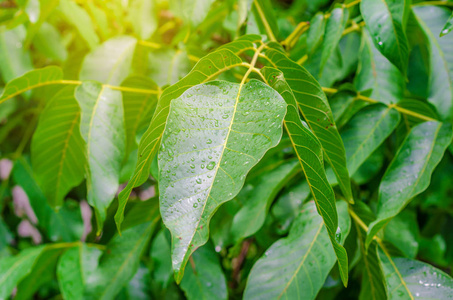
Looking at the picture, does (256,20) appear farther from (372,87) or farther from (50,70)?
(50,70)

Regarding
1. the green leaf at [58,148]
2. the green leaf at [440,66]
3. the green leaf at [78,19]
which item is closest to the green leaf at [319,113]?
the green leaf at [440,66]

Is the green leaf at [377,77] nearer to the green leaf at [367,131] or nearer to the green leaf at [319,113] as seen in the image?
the green leaf at [367,131]

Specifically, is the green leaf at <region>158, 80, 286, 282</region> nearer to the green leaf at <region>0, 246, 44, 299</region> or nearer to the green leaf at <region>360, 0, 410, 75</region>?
the green leaf at <region>360, 0, 410, 75</region>

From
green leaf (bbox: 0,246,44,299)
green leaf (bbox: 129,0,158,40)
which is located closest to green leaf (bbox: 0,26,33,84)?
green leaf (bbox: 129,0,158,40)

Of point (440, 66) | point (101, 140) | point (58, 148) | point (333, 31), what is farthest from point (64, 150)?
point (440, 66)

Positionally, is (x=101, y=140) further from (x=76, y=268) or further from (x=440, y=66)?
(x=440, y=66)
